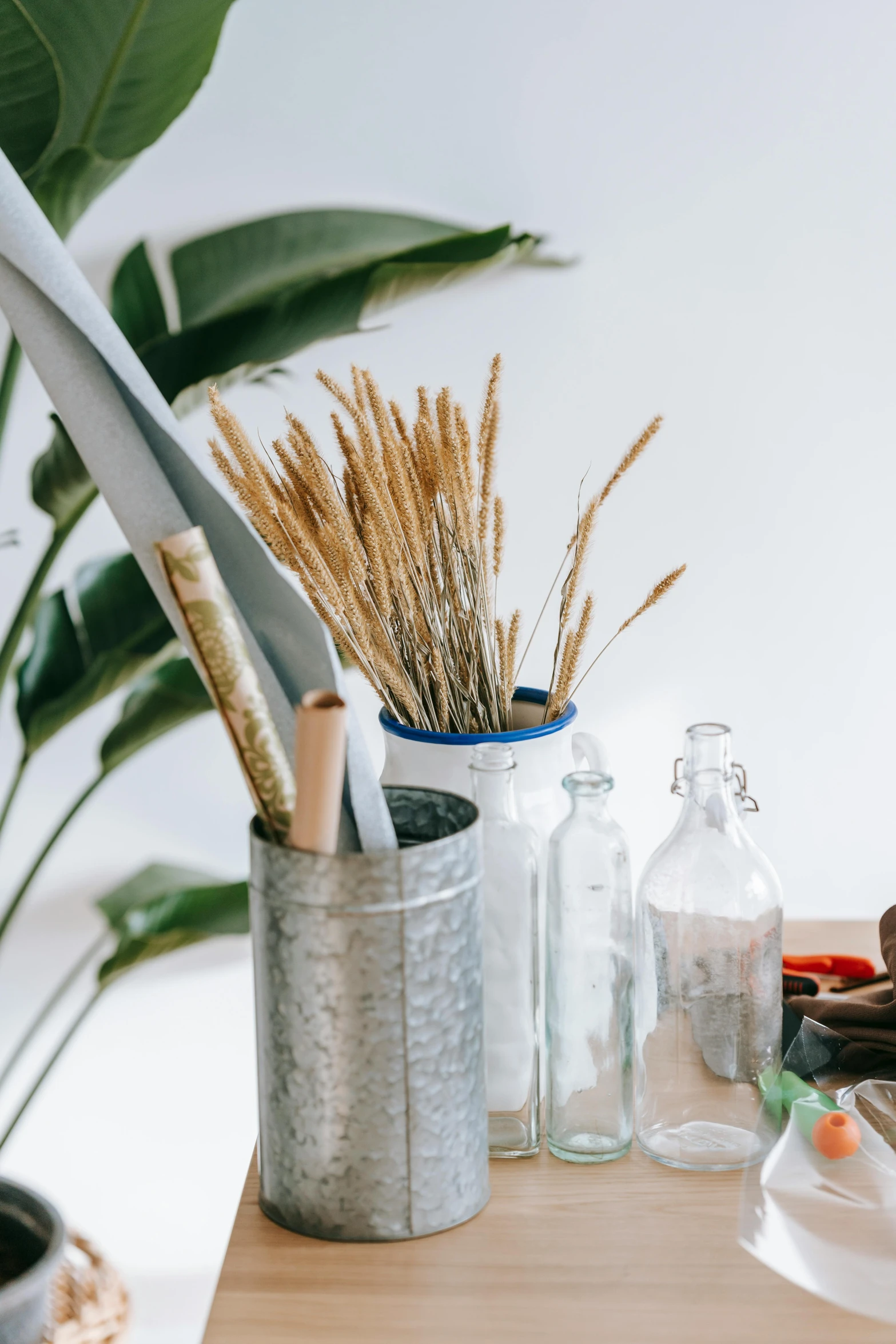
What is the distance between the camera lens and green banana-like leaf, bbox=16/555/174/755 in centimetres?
149

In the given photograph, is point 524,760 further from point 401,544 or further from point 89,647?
point 89,647

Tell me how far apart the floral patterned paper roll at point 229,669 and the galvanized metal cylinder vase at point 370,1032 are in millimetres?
29

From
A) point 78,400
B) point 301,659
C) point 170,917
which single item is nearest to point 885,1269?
point 301,659

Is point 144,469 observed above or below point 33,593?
above

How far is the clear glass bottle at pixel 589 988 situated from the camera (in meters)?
0.62

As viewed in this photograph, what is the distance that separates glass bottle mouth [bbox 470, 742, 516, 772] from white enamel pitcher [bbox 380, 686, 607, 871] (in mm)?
29

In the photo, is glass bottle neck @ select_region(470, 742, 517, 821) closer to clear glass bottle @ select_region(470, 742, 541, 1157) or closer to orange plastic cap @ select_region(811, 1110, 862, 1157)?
clear glass bottle @ select_region(470, 742, 541, 1157)

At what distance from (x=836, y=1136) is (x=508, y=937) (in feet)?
0.63

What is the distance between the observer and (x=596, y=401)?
1.71 m

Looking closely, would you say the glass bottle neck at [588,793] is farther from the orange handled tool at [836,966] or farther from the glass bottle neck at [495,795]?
the orange handled tool at [836,966]

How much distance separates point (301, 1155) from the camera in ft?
1.85

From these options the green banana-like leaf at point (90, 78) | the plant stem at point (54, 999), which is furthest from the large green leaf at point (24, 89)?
the plant stem at point (54, 999)

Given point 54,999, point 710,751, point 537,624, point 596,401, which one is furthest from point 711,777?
point 54,999

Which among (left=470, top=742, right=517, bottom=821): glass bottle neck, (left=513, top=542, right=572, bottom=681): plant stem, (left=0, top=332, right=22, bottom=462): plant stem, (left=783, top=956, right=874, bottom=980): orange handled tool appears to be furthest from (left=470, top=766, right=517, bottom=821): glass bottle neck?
(left=0, top=332, right=22, bottom=462): plant stem
